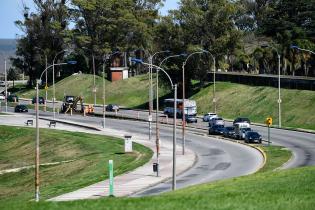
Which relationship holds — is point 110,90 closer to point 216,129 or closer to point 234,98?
point 234,98

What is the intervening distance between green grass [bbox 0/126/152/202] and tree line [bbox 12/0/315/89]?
37.0 meters

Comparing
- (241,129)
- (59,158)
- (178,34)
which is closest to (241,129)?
(241,129)

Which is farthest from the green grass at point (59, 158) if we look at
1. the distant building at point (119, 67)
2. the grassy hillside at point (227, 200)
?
the distant building at point (119, 67)

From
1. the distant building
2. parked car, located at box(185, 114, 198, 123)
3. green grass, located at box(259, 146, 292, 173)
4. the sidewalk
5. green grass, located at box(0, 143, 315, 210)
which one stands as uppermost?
the distant building

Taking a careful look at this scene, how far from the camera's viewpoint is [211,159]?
2534 inches

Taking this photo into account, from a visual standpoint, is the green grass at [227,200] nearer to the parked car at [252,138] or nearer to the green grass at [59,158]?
the green grass at [59,158]

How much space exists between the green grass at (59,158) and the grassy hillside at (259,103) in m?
25.4

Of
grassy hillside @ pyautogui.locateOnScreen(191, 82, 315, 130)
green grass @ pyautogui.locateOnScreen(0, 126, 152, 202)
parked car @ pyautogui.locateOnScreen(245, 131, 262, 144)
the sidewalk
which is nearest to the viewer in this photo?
the sidewalk

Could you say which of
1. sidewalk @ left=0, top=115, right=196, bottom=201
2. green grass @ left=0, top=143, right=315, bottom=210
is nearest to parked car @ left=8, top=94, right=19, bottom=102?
sidewalk @ left=0, top=115, right=196, bottom=201

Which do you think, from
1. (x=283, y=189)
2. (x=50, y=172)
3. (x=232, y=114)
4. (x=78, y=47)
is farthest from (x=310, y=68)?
(x=283, y=189)

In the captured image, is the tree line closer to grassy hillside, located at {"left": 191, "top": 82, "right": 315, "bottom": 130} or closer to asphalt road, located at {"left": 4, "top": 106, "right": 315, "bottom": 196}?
grassy hillside, located at {"left": 191, "top": 82, "right": 315, "bottom": 130}

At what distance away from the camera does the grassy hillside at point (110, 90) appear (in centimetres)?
14188

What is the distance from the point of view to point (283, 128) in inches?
3501

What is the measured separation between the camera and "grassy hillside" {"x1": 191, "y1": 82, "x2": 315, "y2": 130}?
93.6m
